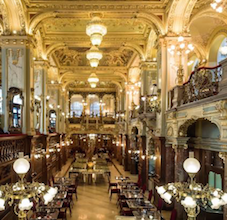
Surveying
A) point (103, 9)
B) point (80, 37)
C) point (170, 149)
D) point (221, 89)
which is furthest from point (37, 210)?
point (80, 37)

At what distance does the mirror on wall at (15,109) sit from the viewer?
10.5 metres

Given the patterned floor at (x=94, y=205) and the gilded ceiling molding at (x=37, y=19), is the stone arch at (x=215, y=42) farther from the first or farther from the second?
the patterned floor at (x=94, y=205)

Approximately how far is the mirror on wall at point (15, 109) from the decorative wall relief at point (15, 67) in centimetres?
30

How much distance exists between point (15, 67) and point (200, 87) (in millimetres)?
7245

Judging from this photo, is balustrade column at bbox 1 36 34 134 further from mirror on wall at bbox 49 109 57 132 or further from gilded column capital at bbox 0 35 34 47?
mirror on wall at bbox 49 109 57 132

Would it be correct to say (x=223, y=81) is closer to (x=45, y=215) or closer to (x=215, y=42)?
(x=45, y=215)

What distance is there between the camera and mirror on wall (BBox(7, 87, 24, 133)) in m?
10.5

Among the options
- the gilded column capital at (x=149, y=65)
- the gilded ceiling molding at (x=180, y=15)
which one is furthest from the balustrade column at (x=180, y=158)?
the gilded column capital at (x=149, y=65)

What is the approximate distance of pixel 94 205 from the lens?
1266cm

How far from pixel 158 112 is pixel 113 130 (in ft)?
60.7

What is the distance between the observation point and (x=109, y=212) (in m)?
11.6

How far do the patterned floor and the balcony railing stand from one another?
458 cm

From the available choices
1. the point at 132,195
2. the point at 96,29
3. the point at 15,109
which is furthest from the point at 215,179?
the point at 15,109

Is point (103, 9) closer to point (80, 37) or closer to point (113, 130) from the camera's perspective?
point (80, 37)
